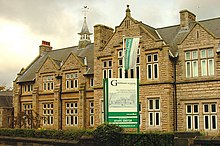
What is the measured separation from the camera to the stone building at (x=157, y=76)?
89.5 feet

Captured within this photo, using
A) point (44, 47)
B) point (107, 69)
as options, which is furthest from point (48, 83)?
point (107, 69)

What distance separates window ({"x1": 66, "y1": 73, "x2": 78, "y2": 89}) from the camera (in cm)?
3793

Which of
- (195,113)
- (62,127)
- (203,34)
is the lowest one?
(62,127)

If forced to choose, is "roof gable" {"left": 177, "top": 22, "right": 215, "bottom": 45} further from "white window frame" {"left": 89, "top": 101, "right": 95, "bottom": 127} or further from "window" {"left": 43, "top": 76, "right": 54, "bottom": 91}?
"window" {"left": 43, "top": 76, "right": 54, "bottom": 91}

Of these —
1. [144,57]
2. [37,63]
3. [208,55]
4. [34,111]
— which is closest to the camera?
[208,55]

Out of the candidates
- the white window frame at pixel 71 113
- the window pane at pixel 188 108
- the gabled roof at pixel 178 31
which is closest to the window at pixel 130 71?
the gabled roof at pixel 178 31

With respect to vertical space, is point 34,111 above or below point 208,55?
below

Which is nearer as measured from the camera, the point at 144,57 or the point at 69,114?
the point at 144,57

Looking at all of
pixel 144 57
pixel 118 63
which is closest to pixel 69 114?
pixel 118 63

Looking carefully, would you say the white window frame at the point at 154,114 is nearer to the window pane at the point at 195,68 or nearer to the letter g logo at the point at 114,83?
the window pane at the point at 195,68

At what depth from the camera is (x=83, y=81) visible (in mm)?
36844

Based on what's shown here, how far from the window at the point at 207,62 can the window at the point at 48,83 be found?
62.3 ft

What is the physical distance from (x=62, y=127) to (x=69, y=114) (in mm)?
1716

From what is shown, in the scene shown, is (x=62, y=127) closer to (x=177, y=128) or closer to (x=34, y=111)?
(x=34, y=111)
